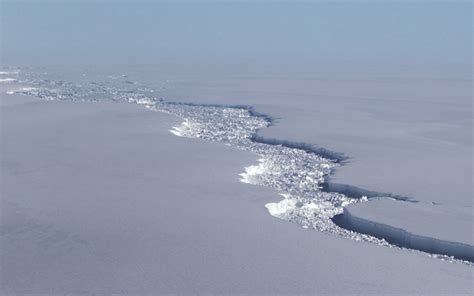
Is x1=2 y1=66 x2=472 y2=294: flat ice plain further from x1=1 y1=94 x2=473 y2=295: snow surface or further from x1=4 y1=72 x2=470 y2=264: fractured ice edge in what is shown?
x1=4 y1=72 x2=470 y2=264: fractured ice edge

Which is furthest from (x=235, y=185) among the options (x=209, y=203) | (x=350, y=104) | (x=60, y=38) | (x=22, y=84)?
(x=60, y=38)

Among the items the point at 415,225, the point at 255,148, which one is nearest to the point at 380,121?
the point at 255,148

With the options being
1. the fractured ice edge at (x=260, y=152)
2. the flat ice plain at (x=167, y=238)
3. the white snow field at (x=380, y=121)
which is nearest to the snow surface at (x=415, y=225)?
the white snow field at (x=380, y=121)

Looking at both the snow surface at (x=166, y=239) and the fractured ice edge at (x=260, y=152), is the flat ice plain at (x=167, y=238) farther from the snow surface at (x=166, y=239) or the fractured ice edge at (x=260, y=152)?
the fractured ice edge at (x=260, y=152)

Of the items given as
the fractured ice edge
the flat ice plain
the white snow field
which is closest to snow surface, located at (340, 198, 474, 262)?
the white snow field

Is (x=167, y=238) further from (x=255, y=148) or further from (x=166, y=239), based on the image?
(x=255, y=148)

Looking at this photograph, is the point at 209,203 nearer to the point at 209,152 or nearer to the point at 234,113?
the point at 209,152
